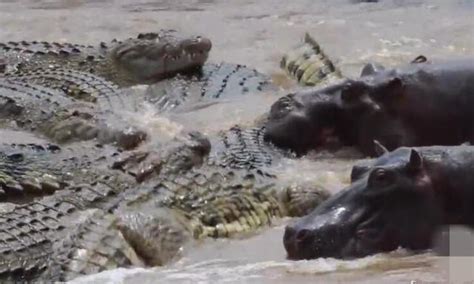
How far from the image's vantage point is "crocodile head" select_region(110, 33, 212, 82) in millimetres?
8523

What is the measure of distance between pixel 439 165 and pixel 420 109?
57.4 inches

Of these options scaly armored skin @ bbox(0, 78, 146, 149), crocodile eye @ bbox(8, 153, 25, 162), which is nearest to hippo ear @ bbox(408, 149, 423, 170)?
crocodile eye @ bbox(8, 153, 25, 162)

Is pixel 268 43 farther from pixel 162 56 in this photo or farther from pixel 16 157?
pixel 16 157

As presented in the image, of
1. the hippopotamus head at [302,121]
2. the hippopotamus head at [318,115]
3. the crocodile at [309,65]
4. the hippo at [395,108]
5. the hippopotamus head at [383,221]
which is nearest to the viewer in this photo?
the hippopotamus head at [383,221]

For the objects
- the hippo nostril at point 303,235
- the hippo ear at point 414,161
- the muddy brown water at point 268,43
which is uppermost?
the hippo ear at point 414,161

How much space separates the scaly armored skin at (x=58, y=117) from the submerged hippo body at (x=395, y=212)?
2527 mm

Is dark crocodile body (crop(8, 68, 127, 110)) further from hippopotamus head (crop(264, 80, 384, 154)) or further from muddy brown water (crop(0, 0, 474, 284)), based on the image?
hippopotamus head (crop(264, 80, 384, 154))

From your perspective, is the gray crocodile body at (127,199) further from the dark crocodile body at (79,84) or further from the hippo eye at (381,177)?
the hippo eye at (381,177)

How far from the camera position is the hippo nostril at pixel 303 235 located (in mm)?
4020

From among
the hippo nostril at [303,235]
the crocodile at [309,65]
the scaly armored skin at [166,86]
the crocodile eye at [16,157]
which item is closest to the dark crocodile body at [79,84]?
the scaly armored skin at [166,86]

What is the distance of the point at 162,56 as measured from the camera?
8.52 metres

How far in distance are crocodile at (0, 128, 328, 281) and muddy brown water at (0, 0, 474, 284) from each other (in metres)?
0.12

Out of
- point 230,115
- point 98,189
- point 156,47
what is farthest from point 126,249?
point 156,47

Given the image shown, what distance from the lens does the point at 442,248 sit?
3.92 m
